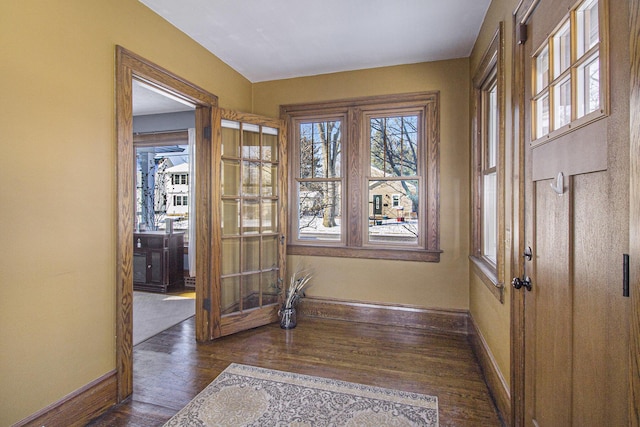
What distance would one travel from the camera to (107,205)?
6.89ft

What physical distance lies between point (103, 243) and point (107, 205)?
25 centimetres

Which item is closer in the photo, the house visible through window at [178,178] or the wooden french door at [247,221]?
the wooden french door at [247,221]

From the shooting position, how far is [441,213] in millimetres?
3322

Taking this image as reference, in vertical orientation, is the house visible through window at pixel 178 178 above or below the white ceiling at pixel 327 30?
below

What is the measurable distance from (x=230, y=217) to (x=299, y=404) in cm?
188

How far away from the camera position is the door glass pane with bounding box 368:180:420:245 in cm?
346

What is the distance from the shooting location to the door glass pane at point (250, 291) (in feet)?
10.9

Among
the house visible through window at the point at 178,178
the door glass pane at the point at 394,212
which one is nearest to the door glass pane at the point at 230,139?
the door glass pane at the point at 394,212

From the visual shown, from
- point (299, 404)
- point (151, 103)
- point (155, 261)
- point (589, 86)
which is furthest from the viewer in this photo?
point (155, 261)

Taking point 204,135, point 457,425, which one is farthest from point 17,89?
point 457,425

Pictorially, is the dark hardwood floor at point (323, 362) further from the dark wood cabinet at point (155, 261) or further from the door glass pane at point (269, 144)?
the door glass pane at point (269, 144)

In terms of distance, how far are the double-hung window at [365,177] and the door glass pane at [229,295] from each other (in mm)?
812

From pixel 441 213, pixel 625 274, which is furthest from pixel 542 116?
pixel 441 213

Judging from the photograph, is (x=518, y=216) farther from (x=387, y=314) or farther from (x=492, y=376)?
(x=387, y=314)
